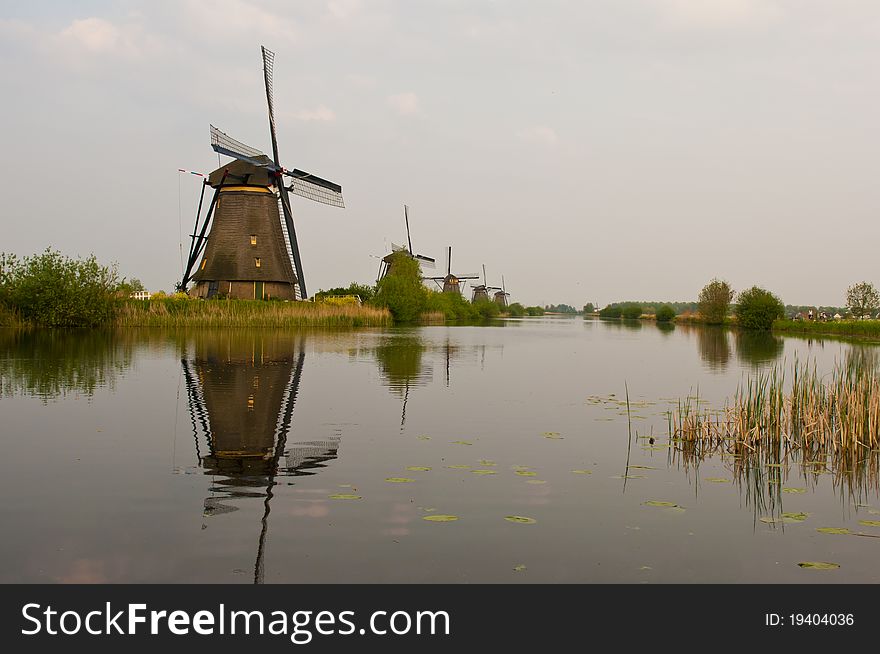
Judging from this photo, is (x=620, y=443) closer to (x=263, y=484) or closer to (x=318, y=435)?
(x=318, y=435)

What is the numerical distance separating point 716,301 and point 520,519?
72204 millimetres

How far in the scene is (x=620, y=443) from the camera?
9992mm

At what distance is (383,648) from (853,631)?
293 centimetres

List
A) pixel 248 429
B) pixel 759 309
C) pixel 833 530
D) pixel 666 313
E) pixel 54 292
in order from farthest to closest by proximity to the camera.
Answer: pixel 666 313
pixel 759 309
pixel 54 292
pixel 248 429
pixel 833 530

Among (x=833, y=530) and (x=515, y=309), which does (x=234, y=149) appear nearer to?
(x=833, y=530)

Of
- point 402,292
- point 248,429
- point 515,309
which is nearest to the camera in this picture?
point 248,429

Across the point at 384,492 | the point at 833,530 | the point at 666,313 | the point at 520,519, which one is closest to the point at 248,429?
the point at 384,492

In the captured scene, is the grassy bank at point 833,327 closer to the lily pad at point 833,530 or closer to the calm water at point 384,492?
the calm water at point 384,492

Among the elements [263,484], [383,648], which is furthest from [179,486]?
[383,648]

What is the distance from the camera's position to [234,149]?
4394cm

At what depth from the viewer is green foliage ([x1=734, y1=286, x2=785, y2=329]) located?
58.6 meters

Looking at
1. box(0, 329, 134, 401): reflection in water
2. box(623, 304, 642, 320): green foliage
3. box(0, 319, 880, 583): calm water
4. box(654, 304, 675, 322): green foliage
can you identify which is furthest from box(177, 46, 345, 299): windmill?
box(623, 304, 642, 320): green foliage

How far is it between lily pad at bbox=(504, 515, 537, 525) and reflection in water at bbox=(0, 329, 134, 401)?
1064 centimetres

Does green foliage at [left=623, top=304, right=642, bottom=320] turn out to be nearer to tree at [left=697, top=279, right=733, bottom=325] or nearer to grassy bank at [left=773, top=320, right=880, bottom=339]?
tree at [left=697, top=279, right=733, bottom=325]
